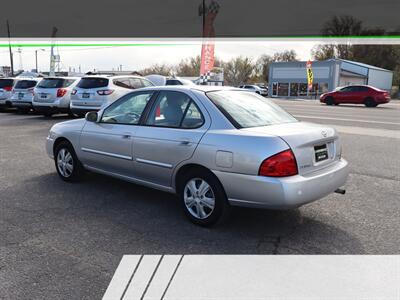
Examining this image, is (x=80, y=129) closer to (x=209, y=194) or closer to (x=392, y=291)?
(x=209, y=194)

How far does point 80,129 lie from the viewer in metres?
5.77

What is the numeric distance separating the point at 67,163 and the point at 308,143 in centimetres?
367

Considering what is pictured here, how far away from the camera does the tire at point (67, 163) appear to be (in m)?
5.90

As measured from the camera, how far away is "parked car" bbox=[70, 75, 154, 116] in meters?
12.8

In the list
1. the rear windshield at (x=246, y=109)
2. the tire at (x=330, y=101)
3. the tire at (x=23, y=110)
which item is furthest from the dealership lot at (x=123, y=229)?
the tire at (x=330, y=101)

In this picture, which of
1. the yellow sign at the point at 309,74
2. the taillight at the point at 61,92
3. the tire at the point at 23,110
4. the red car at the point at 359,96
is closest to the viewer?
the taillight at the point at 61,92

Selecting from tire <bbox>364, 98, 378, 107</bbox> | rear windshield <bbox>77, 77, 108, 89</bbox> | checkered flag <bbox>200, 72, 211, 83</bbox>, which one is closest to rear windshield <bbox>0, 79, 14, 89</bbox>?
rear windshield <bbox>77, 77, 108, 89</bbox>

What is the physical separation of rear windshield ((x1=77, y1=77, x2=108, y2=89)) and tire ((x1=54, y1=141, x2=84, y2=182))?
23.3 feet

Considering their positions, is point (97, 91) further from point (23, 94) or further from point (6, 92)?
point (6, 92)

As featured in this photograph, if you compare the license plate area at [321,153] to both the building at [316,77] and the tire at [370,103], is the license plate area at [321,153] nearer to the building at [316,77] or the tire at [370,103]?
the tire at [370,103]

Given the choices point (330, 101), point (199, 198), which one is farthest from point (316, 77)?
point (199, 198)

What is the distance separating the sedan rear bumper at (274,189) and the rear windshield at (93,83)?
32.1 feet

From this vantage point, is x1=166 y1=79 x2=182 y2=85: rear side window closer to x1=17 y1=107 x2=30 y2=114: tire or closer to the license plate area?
x1=17 y1=107 x2=30 y2=114: tire

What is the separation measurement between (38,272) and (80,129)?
9.15 ft
